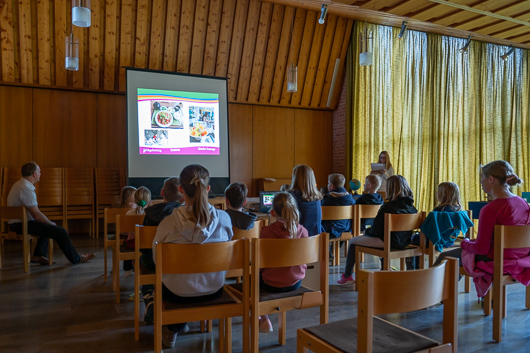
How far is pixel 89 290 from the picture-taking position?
368cm

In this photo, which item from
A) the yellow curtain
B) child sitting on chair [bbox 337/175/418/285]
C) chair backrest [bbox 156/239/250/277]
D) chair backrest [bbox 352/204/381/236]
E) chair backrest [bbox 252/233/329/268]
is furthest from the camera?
the yellow curtain

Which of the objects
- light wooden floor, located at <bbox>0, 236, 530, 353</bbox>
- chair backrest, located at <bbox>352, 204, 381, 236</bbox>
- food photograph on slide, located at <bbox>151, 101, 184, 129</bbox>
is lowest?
light wooden floor, located at <bbox>0, 236, 530, 353</bbox>

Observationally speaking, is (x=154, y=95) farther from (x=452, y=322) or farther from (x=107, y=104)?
(x=452, y=322)

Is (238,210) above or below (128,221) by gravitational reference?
above

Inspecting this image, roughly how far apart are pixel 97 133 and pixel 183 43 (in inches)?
91.5

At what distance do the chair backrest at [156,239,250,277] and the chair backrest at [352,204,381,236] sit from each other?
2.50 m

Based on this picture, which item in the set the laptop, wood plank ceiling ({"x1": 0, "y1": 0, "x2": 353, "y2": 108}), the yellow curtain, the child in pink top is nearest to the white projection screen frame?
wood plank ceiling ({"x1": 0, "y1": 0, "x2": 353, "y2": 108})

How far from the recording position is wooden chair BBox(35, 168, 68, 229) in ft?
21.9

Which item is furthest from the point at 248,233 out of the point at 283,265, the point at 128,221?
the point at 128,221

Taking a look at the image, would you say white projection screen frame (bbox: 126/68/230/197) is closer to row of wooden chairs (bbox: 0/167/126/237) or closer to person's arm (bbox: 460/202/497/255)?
row of wooden chairs (bbox: 0/167/126/237)

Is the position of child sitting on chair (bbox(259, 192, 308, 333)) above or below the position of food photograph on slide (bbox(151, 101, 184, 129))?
below

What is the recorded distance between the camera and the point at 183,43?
7465mm

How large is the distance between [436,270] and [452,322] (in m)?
0.23

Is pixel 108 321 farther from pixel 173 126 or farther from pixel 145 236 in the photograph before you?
pixel 173 126
